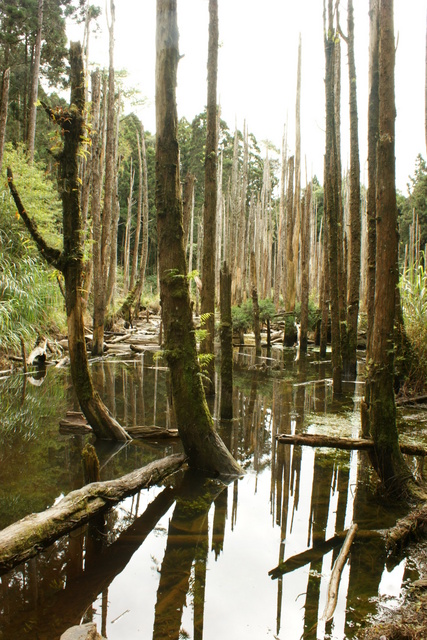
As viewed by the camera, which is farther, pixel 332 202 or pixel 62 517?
pixel 332 202

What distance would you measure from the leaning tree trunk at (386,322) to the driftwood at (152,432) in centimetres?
263

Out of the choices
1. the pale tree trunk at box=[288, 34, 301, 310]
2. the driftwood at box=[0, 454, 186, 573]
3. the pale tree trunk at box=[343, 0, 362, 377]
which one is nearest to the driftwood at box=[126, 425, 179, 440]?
the driftwood at box=[0, 454, 186, 573]

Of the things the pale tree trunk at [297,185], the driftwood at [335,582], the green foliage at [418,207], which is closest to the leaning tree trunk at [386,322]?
the driftwood at [335,582]

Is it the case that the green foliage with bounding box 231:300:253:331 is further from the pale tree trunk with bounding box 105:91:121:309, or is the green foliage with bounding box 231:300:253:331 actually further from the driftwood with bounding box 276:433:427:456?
the driftwood with bounding box 276:433:427:456

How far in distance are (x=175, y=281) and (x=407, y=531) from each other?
119 inches

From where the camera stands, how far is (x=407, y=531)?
11.4 ft

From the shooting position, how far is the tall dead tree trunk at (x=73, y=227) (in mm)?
5363

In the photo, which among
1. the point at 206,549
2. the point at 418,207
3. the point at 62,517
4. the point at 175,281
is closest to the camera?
the point at 62,517

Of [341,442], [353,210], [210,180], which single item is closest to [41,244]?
[210,180]

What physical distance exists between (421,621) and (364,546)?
110 cm

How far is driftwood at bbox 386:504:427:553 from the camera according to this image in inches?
133

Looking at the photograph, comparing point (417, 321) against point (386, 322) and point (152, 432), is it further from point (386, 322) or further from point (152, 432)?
point (152, 432)

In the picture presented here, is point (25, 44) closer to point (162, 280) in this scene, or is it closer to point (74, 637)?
point (162, 280)

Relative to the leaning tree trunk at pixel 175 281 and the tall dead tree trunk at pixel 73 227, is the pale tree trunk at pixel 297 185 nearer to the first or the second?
the tall dead tree trunk at pixel 73 227
